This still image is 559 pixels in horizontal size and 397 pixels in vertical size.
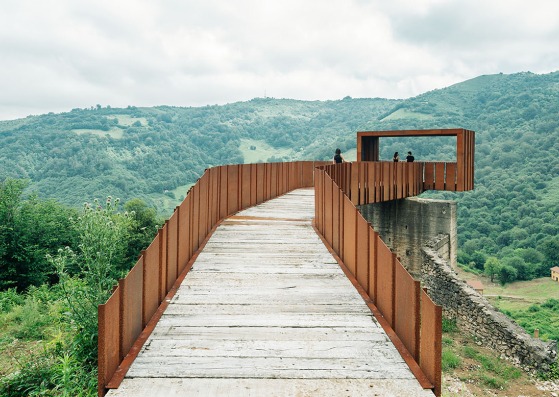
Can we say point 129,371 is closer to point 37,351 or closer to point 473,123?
point 37,351

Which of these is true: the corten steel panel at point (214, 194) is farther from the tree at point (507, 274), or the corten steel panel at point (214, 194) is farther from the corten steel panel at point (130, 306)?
the tree at point (507, 274)

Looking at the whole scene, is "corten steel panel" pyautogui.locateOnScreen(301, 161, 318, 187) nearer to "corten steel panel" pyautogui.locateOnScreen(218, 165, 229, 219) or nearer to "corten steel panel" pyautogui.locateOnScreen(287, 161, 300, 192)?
"corten steel panel" pyautogui.locateOnScreen(287, 161, 300, 192)

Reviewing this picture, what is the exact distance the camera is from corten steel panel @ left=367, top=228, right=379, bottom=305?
5.58 m

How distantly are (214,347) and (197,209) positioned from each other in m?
4.06

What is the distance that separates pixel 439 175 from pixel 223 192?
1582cm

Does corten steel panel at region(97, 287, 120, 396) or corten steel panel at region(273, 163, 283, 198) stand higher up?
corten steel panel at region(273, 163, 283, 198)

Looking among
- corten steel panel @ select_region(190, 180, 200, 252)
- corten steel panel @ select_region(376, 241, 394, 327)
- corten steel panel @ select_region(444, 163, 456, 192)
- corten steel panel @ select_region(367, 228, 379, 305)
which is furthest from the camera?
corten steel panel @ select_region(444, 163, 456, 192)

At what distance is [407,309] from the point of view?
177 inches

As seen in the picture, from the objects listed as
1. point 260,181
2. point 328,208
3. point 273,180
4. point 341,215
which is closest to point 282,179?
point 273,180

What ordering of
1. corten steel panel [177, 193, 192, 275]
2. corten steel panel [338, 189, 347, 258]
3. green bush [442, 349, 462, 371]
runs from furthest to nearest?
green bush [442, 349, 462, 371], corten steel panel [338, 189, 347, 258], corten steel panel [177, 193, 192, 275]

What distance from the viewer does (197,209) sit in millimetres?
8375

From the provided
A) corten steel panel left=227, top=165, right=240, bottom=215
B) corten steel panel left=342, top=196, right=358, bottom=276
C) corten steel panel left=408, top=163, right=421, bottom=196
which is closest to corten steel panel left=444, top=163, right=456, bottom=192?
corten steel panel left=408, top=163, right=421, bottom=196

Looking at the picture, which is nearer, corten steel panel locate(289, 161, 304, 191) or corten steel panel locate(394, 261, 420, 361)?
corten steel panel locate(394, 261, 420, 361)

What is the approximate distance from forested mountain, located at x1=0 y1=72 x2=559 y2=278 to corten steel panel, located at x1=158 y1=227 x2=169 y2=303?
1583 inches
